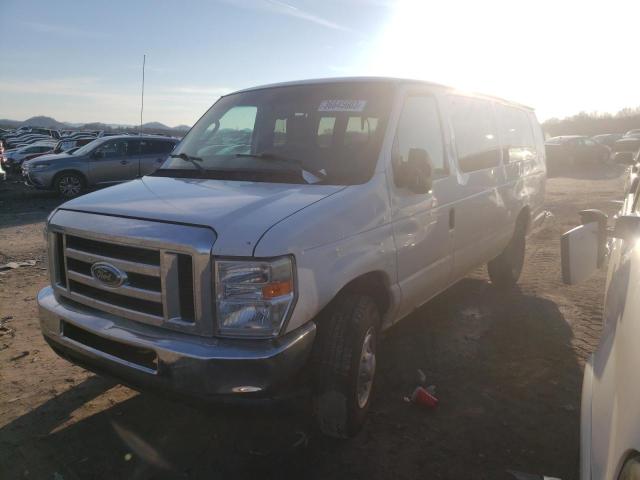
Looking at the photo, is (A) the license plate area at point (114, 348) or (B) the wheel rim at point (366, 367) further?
(B) the wheel rim at point (366, 367)

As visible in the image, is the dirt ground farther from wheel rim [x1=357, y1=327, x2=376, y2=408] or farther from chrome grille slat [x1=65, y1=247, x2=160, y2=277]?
chrome grille slat [x1=65, y1=247, x2=160, y2=277]

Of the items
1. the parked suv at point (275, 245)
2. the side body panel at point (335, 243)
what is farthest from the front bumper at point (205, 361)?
the side body panel at point (335, 243)

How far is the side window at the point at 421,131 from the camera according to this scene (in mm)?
3414

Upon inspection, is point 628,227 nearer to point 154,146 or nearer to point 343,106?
point 343,106

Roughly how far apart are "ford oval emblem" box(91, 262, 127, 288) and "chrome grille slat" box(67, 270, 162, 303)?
2cm

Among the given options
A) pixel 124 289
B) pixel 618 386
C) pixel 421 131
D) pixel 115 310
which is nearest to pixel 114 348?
A: pixel 115 310

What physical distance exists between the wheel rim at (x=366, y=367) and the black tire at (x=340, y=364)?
0.02m

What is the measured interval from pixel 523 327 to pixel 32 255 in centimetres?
702

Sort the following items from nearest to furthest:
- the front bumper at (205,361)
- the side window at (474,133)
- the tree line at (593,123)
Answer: the front bumper at (205,361)
the side window at (474,133)
the tree line at (593,123)

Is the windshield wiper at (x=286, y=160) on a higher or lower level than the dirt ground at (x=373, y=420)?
higher

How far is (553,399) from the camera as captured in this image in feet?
11.6

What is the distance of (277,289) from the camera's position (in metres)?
2.36

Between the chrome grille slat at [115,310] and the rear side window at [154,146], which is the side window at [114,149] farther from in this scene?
the chrome grille slat at [115,310]

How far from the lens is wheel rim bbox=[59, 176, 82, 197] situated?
14258 millimetres
